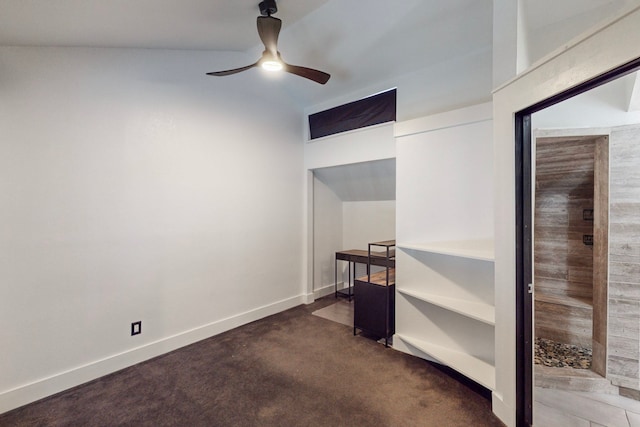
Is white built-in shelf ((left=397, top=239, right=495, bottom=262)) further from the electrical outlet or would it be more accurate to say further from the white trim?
the electrical outlet

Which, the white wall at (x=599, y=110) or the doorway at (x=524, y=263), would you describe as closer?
the doorway at (x=524, y=263)

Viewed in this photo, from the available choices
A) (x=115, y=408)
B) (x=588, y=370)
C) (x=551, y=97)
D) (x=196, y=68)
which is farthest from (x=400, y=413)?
(x=196, y=68)

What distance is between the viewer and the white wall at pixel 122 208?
1.99 m

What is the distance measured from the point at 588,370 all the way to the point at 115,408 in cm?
356

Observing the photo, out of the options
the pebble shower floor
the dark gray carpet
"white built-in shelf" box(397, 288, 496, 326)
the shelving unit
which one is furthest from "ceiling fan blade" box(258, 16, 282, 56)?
the pebble shower floor

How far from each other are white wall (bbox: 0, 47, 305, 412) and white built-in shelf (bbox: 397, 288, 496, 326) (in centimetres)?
194

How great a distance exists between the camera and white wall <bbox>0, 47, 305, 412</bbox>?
1.99 meters

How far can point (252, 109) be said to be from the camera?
3.40 metres

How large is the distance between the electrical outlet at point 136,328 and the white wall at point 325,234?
7.50ft

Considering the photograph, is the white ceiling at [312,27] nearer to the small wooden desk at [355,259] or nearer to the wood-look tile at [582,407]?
the small wooden desk at [355,259]

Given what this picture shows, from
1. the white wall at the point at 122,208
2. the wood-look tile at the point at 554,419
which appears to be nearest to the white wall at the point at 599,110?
the wood-look tile at the point at 554,419

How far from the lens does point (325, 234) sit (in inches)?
173

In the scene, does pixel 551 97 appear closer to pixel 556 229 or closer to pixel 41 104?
pixel 556 229

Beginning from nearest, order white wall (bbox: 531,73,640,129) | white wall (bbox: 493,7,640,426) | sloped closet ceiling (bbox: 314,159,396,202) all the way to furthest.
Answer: white wall (bbox: 493,7,640,426), white wall (bbox: 531,73,640,129), sloped closet ceiling (bbox: 314,159,396,202)
